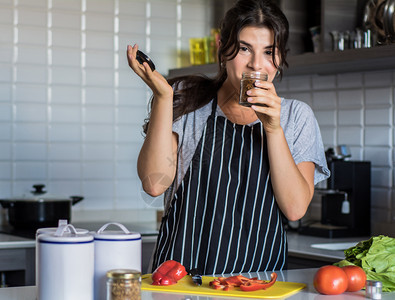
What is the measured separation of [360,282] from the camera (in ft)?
5.14

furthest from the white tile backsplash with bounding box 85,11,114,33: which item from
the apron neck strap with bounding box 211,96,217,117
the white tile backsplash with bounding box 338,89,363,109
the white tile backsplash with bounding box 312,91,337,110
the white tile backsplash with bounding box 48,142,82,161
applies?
the apron neck strap with bounding box 211,96,217,117

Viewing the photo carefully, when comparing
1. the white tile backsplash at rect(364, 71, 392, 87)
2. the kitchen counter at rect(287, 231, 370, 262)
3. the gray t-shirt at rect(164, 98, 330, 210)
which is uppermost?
the white tile backsplash at rect(364, 71, 392, 87)

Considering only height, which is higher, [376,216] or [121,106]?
[121,106]

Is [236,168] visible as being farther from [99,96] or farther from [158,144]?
[99,96]

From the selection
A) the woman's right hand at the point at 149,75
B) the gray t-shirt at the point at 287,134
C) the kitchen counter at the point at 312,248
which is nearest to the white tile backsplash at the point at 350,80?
the kitchen counter at the point at 312,248

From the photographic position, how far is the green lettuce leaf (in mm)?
1632

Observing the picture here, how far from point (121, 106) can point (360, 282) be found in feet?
7.60

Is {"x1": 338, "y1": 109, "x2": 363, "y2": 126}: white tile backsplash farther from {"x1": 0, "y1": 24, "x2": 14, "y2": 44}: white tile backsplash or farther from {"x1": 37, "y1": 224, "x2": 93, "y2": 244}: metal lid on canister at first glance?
{"x1": 37, "y1": 224, "x2": 93, "y2": 244}: metal lid on canister

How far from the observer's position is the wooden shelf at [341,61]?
267 centimetres

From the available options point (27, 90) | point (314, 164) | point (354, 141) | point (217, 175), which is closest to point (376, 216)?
point (354, 141)

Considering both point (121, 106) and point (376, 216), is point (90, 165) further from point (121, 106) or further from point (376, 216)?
point (376, 216)

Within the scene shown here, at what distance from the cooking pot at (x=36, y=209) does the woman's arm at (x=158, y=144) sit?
136 cm

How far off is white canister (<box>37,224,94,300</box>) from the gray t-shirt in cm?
65

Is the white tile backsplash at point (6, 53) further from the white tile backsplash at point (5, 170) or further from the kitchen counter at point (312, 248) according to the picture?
the kitchen counter at point (312, 248)
